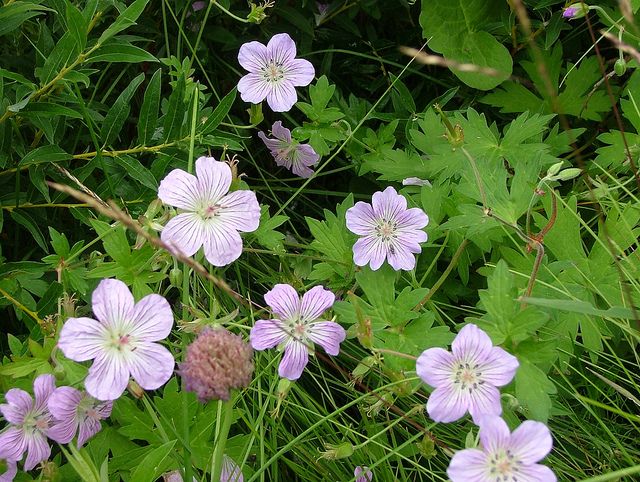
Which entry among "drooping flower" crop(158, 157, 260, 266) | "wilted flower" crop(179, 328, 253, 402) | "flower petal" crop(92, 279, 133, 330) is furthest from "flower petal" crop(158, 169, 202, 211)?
"wilted flower" crop(179, 328, 253, 402)

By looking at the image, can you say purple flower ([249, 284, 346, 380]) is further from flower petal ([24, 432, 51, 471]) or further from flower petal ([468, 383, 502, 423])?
flower petal ([24, 432, 51, 471])

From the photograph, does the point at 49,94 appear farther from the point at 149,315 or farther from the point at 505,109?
the point at 505,109

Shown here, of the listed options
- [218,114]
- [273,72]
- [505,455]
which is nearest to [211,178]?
[218,114]

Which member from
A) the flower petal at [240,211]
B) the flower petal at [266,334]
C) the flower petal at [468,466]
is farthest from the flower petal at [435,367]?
the flower petal at [240,211]

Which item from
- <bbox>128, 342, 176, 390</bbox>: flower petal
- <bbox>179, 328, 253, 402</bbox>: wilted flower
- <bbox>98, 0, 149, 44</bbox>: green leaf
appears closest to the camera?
<bbox>179, 328, 253, 402</bbox>: wilted flower

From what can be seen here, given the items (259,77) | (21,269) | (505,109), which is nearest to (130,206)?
(21,269)

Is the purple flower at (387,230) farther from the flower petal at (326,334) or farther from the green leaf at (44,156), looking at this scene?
the green leaf at (44,156)

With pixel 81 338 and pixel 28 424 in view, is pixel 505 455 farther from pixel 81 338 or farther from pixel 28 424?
pixel 28 424
